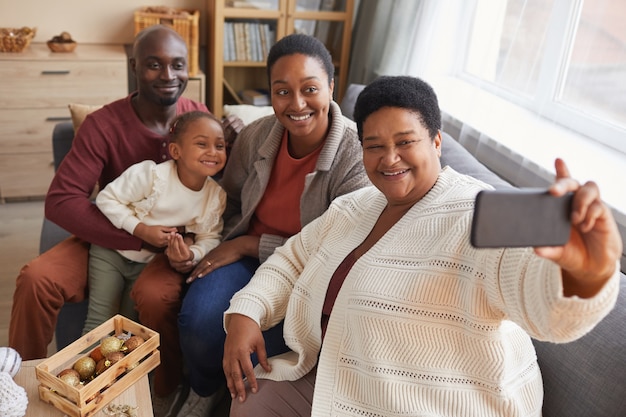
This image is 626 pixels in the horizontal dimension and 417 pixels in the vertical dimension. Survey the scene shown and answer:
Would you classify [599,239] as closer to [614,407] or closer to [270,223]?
[614,407]

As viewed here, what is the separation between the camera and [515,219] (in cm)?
81

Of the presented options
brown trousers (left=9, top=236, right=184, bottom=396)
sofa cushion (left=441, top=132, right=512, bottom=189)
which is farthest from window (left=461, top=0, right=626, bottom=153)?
brown trousers (left=9, top=236, right=184, bottom=396)

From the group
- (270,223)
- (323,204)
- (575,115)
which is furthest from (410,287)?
(575,115)

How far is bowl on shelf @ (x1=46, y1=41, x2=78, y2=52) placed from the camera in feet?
10.7

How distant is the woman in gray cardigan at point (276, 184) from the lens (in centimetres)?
173

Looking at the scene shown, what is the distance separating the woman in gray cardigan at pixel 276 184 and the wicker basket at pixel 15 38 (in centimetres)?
181

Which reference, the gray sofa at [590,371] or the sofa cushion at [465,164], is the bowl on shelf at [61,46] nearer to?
the sofa cushion at [465,164]

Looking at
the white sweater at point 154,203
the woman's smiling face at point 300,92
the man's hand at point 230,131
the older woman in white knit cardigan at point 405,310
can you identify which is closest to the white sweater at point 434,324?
the older woman in white knit cardigan at point 405,310

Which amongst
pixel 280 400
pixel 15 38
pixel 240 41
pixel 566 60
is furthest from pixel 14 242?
pixel 566 60

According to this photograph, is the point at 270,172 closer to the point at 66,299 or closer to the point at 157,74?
the point at 157,74

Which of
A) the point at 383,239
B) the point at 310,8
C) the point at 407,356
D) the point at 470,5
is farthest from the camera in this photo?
the point at 310,8

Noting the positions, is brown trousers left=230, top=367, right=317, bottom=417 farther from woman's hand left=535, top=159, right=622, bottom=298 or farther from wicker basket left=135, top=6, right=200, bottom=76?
wicker basket left=135, top=6, right=200, bottom=76

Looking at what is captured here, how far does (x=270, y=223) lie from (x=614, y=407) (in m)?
1.07

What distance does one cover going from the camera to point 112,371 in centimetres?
137
